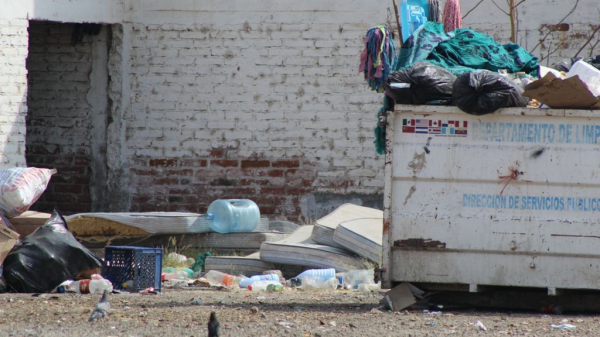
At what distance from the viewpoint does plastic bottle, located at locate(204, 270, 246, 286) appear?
6.35 meters

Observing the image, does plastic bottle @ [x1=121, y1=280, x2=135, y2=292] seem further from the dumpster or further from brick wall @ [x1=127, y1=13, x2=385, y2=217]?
brick wall @ [x1=127, y1=13, x2=385, y2=217]

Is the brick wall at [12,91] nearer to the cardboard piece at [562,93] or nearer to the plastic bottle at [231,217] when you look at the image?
the plastic bottle at [231,217]

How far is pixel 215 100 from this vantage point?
8.73m

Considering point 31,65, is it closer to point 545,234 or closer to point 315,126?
point 315,126

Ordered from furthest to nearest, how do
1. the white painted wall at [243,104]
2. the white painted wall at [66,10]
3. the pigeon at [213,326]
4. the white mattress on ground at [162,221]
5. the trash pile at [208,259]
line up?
1. the white painted wall at [243,104]
2. the white painted wall at [66,10]
3. the white mattress on ground at [162,221]
4. the trash pile at [208,259]
5. the pigeon at [213,326]

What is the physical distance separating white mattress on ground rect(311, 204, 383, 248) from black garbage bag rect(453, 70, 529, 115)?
2220mm

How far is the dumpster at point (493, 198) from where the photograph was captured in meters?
4.93

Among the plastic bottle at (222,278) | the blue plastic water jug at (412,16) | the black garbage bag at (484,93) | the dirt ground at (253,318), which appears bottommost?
the plastic bottle at (222,278)

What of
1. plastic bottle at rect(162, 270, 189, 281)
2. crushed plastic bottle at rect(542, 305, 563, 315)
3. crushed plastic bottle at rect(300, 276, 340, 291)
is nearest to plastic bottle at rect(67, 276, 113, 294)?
plastic bottle at rect(162, 270, 189, 281)

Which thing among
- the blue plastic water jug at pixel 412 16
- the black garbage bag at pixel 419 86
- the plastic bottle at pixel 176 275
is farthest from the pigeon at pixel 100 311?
the blue plastic water jug at pixel 412 16

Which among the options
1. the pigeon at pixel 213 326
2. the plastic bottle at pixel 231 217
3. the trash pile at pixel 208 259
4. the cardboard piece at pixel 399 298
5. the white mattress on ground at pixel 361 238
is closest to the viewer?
the pigeon at pixel 213 326

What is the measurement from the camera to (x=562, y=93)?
192 inches

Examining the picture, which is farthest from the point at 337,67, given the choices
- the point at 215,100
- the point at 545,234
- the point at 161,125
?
the point at 545,234

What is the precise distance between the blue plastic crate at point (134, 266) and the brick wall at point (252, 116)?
9.86 ft
